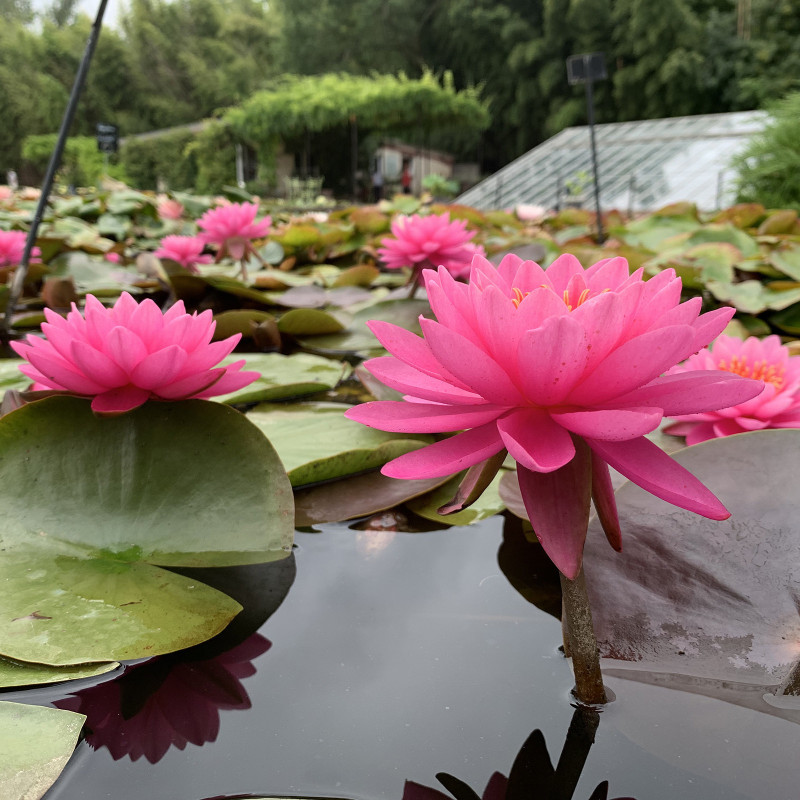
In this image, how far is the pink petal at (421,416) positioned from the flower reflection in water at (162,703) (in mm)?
173

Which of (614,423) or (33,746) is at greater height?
(614,423)

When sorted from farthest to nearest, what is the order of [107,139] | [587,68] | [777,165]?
1. [107,139]
2. [777,165]
3. [587,68]

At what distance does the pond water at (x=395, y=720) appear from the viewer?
300 millimetres

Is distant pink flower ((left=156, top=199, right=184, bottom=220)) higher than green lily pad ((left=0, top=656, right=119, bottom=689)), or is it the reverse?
distant pink flower ((left=156, top=199, right=184, bottom=220))

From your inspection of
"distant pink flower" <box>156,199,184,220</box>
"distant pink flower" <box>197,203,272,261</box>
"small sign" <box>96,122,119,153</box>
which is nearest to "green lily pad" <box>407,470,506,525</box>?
"distant pink flower" <box>197,203,272,261</box>

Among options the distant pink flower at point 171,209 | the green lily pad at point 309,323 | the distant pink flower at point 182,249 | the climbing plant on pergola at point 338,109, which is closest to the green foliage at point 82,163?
the climbing plant on pergola at point 338,109

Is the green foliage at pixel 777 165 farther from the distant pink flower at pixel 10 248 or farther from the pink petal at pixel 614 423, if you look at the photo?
the pink petal at pixel 614 423

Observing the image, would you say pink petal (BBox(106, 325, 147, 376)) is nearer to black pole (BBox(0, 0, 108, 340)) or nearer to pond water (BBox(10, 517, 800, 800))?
pond water (BBox(10, 517, 800, 800))

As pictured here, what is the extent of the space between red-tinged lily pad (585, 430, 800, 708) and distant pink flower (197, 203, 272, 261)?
42.9 inches

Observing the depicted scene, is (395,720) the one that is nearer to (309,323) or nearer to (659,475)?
(659,475)

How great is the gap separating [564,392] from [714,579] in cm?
18

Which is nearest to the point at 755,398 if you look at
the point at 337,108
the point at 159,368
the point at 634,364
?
the point at 634,364

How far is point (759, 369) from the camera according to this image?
2.03 ft

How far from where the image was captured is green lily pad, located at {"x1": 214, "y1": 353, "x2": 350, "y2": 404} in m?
0.77
